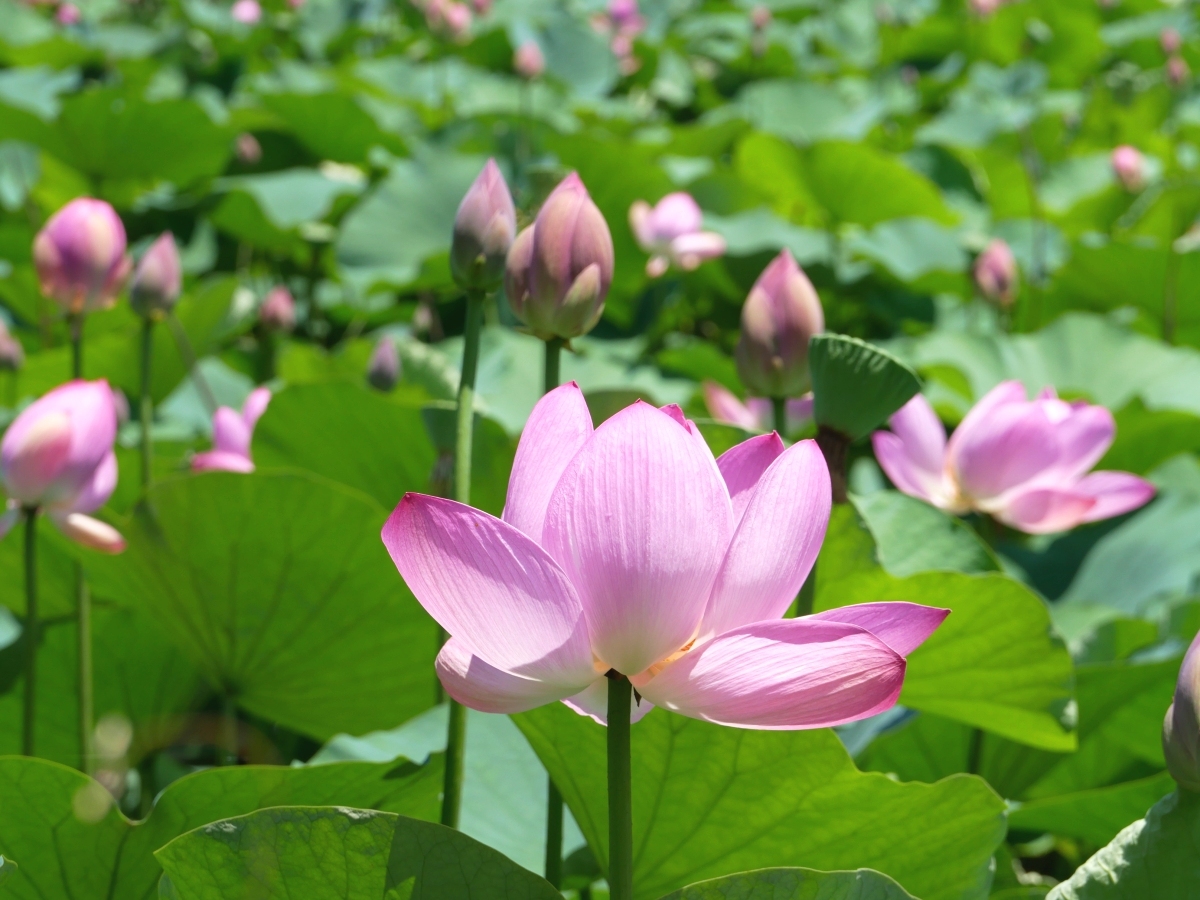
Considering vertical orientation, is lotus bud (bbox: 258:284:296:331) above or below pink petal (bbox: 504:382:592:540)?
below

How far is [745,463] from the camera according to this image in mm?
488

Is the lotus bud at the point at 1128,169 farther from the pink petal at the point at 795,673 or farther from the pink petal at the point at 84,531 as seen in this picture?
the pink petal at the point at 795,673

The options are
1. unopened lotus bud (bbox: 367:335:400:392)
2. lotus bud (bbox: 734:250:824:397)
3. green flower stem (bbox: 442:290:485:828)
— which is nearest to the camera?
green flower stem (bbox: 442:290:485:828)

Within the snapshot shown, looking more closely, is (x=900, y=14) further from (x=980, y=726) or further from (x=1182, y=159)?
(x=980, y=726)

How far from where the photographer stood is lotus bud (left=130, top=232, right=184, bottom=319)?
3.62 feet

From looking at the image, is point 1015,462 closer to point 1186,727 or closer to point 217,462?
point 1186,727

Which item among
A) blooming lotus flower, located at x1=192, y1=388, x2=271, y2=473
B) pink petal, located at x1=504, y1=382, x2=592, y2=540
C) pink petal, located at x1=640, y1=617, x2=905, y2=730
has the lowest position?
blooming lotus flower, located at x1=192, y1=388, x2=271, y2=473

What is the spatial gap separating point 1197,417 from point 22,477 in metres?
1.30

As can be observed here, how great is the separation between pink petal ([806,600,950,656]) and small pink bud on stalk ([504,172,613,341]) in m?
0.26

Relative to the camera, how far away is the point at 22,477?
33.1 inches

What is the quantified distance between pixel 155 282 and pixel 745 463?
780 mm

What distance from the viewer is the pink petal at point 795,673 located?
39 centimetres

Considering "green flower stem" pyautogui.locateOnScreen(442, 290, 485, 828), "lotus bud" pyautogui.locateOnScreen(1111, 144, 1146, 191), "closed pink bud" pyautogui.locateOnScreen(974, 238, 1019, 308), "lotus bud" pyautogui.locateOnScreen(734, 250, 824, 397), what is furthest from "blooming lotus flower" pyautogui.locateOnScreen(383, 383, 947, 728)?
"lotus bud" pyautogui.locateOnScreen(1111, 144, 1146, 191)

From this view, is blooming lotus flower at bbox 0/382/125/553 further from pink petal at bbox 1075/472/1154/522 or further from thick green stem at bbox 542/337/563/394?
pink petal at bbox 1075/472/1154/522
